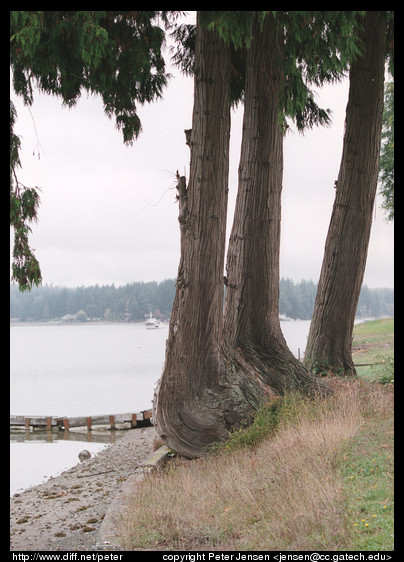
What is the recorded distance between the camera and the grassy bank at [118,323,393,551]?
16.5ft

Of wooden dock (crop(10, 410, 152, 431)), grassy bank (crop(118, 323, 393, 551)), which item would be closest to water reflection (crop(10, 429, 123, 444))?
wooden dock (crop(10, 410, 152, 431))

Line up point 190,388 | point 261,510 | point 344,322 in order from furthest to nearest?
1. point 344,322
2. point 190,388
3. point 261,510

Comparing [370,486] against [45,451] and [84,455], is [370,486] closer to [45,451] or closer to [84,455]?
[84,455]

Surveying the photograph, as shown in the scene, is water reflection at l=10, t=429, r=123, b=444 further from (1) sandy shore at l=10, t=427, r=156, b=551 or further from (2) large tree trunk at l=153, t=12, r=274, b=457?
(2) large tree trunk at l=153, t=12, r=274, b=457

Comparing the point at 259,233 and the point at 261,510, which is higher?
the point at 259,233

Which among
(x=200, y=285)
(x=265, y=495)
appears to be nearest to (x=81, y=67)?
(x=200, y=285)

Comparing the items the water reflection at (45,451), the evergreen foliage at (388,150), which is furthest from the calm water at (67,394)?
the evergreen foliage at (388,150)

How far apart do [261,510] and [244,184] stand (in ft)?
19.5

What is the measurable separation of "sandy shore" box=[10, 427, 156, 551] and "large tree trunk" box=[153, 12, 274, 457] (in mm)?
1364

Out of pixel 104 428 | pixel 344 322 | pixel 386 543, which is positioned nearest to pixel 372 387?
pixel 344 322

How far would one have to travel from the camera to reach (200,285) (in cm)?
883

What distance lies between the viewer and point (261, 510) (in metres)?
5.79

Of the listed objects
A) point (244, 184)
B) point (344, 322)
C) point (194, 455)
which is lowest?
point (194, 455)
